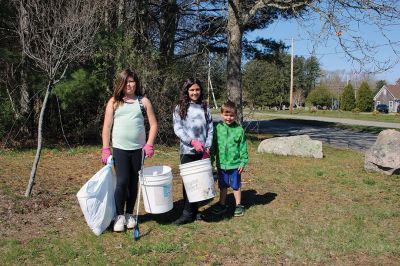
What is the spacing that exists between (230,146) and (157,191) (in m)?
1.18

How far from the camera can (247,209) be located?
6.04m

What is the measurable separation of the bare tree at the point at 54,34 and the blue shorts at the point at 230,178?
2716 mm

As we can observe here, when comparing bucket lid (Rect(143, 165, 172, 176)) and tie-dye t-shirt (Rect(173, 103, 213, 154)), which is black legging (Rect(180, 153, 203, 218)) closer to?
tie-dye t-shirt (Rect(173, 103, 213, 154))

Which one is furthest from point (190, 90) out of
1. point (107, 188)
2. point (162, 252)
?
point (162, 252)

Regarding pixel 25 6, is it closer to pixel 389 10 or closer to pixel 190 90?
pixel 190 90

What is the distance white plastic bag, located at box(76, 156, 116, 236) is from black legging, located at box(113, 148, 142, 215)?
0.09 metres

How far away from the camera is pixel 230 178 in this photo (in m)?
5.70

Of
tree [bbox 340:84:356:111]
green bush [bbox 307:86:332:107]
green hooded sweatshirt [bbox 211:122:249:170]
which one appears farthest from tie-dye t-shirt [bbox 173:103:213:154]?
green bush [bbox 307:86:332:107]

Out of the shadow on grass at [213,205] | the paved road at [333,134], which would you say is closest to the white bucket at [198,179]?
the shadow on grass at [213,205]

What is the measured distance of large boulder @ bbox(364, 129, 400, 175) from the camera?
345 inches

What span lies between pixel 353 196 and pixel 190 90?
3.36 metres

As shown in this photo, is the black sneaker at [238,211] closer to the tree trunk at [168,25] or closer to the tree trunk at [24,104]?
the tree trunk at [24,104]

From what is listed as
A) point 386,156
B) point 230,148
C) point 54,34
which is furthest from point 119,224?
point 386,156

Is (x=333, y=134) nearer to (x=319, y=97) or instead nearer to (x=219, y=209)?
(x=219, y=209)
